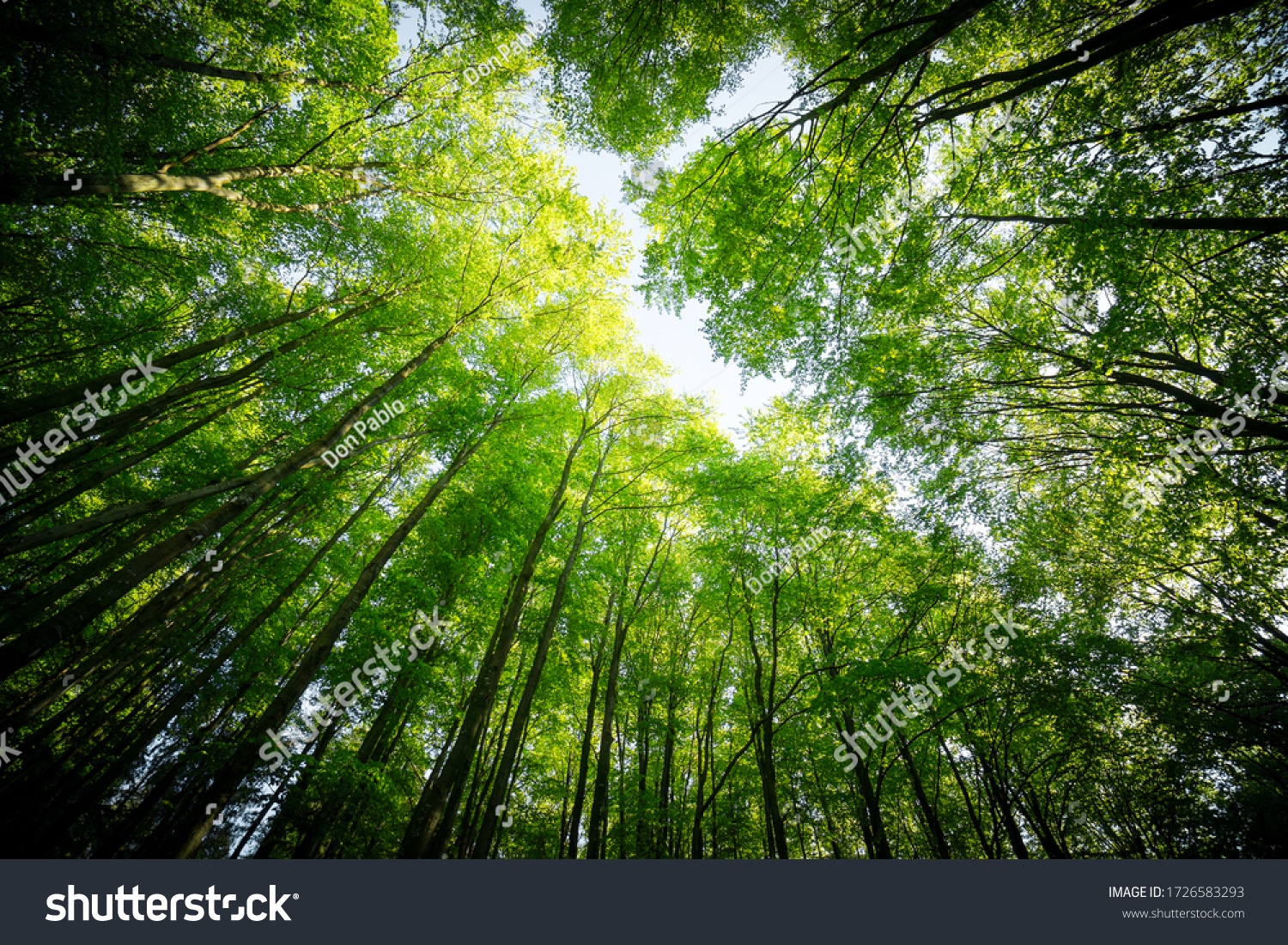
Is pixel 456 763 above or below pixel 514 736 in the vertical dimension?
below

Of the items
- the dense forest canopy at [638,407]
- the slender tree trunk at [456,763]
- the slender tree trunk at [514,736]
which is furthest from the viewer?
the slender tree trunk at [514,736]

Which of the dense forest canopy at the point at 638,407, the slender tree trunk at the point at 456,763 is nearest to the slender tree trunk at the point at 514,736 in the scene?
the dense forest canopy at the point at 638,407

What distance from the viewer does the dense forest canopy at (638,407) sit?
4.60 metres

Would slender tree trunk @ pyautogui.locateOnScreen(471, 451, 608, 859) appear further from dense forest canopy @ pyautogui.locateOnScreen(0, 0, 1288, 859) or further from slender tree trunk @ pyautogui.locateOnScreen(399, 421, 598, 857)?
slender tree trunk @ pyautogui.locateOnScreen(399, 421, 598, 857)

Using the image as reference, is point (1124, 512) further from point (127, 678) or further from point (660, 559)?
point (127, 678)

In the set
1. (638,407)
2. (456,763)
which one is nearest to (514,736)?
(456,763)

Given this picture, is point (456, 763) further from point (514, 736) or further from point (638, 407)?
point (638, 407)

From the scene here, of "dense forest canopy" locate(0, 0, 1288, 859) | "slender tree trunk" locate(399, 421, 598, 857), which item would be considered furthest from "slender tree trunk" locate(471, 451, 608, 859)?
"slender tree trunk" locate(399, 421, 598, 857)

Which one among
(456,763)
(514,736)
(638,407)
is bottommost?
(456,763)

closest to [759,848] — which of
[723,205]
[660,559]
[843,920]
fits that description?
[660,559]

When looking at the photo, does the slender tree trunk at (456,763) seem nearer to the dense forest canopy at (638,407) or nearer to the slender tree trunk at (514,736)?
the dense forest canopy at (638,407)

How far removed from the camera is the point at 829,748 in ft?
30.8

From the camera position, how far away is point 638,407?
11.4m

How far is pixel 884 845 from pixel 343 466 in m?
14.0
